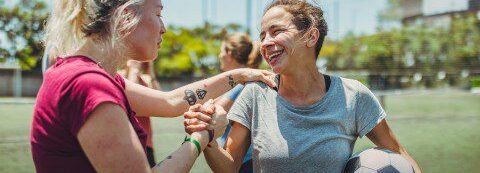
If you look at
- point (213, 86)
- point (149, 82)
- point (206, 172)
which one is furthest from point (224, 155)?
point (206, 172)

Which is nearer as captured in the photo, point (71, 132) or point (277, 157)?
point (71, 132)

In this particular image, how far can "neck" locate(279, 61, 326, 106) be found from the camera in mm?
2738

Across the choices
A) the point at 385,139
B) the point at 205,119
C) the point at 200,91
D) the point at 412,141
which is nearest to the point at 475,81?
the point at 412,141

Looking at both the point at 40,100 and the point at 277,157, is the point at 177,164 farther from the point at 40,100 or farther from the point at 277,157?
the point at 277,157

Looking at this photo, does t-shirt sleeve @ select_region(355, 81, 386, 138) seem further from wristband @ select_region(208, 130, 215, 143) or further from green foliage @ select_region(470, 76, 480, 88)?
green foliage @ select_region(470, 76, 480, 88)

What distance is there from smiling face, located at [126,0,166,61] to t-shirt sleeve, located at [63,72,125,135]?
1.13 feet

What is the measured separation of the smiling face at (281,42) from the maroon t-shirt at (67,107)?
1.11 metres

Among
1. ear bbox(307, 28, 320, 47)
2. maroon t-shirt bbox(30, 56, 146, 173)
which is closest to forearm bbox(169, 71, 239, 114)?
ear bbox(307, 28, 320, 47)

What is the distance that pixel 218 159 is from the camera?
102 inches

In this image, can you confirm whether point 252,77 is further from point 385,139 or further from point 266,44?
point 385,139

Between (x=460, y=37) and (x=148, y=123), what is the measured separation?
94.3 ft

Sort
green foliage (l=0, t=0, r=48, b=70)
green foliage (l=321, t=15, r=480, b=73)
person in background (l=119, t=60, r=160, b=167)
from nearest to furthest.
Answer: person in background (l=119, t=60, r=160, b=167) → green foliage (l=0, t=0, r=48, b=70) → green foliage (l=321, t=15, r=480, b=73)

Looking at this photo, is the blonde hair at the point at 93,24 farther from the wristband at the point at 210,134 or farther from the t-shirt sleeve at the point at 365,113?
the t-shirt sleeve at the point at 365,113

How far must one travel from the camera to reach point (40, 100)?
177 centimetres
